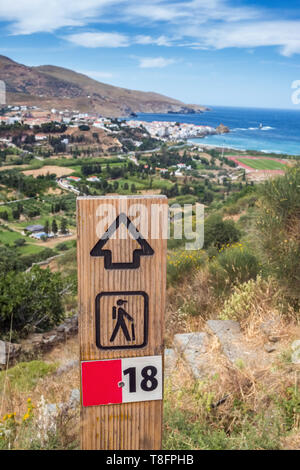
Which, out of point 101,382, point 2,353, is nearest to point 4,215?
point 2,353

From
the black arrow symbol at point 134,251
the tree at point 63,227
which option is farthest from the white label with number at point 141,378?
the tree at point 63,227

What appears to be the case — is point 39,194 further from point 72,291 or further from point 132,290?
point 132,290

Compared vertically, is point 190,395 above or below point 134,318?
below

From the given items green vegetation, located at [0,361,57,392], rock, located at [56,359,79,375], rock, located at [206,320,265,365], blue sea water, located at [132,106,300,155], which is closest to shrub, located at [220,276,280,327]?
rock, located at [206,320,265,365]

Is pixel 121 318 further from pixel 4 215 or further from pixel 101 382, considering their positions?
pixel 4 215

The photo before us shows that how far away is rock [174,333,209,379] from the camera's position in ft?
8.81

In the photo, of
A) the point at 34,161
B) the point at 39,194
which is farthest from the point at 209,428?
the point at 34,161

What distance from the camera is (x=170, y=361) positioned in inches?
124

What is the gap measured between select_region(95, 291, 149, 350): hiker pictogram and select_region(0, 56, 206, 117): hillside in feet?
326

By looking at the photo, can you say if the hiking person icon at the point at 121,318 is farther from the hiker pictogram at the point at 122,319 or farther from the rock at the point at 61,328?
the rock at the point at 61,328

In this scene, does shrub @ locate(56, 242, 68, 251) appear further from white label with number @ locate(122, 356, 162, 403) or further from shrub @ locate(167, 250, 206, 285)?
white label with number @ locate(122, 356, 162, 403)

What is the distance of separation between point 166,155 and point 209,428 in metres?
66.7

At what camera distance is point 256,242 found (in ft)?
11.3

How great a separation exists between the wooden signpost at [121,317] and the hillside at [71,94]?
9929cm
